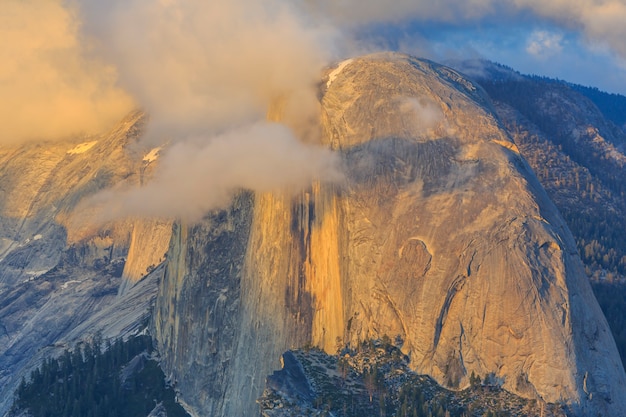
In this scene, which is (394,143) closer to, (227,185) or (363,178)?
(363,178)

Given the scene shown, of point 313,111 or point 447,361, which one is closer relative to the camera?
point 447,361

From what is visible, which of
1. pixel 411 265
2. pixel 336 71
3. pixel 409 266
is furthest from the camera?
pixel 336 71

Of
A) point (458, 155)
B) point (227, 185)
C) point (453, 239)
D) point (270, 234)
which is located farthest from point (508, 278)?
point (227, 185)

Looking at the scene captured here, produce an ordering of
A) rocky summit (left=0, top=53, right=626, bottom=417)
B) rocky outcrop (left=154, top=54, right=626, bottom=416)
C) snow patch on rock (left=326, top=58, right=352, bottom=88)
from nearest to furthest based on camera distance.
A: rocky summit (left=0, top=53, right=626, bottom=417) < rocky outcrop (left=154, top=54, right=626, bottom=416) < snow patch on rock (left=326, top=58, right=352, bottom=88)

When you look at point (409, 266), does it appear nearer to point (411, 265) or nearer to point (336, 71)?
point (411, 265)

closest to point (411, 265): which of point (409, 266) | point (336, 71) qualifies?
point (409, 266)
